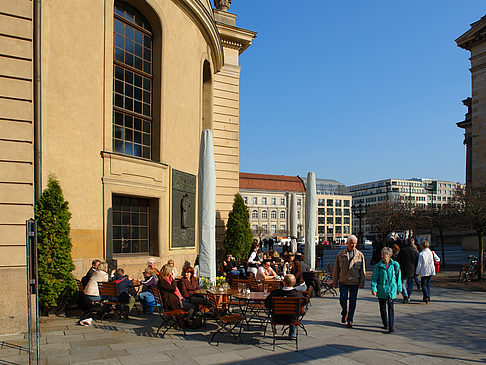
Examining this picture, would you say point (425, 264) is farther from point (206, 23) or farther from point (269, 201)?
point (269, 201)

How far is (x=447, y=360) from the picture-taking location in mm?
6793

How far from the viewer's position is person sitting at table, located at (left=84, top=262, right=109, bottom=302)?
1010 centimetres

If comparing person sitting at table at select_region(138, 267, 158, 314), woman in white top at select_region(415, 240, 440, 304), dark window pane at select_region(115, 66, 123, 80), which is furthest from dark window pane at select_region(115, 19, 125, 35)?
woman in white top at select_region(415, 240, 440, 304)

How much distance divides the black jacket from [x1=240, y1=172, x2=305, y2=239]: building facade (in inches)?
3927

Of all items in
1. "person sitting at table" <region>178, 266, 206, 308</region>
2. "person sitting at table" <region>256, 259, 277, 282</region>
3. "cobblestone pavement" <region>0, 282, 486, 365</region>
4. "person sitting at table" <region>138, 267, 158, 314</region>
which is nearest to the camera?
"cobblestone pavement" <region>0, 282, 486, 365</region>

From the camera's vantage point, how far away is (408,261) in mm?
12492

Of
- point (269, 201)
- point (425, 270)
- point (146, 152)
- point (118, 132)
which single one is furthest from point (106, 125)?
point (269, 201)

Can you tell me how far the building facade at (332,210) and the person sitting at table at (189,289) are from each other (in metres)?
129

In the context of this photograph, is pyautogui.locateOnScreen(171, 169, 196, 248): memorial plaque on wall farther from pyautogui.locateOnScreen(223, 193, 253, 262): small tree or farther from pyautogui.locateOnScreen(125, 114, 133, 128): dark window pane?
pyautogui.locateOnScreen(223, 193, 253, 262): small tree

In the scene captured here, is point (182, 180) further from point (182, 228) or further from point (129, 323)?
point (129, 323)

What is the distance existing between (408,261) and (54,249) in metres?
9.49

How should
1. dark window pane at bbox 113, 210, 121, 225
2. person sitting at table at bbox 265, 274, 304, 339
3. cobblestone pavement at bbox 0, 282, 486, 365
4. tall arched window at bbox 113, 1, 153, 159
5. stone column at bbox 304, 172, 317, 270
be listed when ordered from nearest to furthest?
cobblestone pavement at bbox 0, 282, 486, 365 → person sitting at table at bbox 265, 274, 304, 339 → dark window pane at bbox 113, 210, 121, 225 → tall arched window at bbox 113, 1, 153, 159 → stone column at bbox 304, 172, 317, 270

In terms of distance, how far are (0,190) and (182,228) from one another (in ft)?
25.5

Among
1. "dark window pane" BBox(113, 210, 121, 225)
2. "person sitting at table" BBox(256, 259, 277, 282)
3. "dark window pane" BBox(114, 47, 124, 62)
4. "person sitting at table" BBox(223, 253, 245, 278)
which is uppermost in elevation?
"dark window pane" BBox(114, 47, 124, 62)
